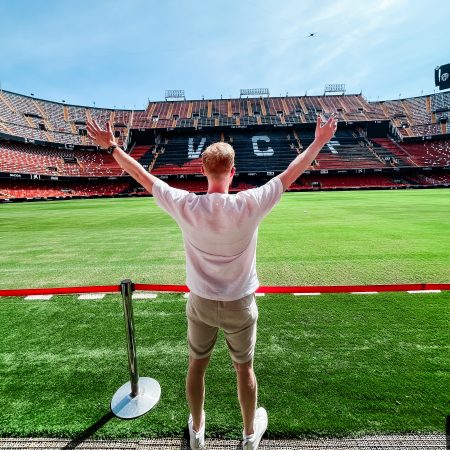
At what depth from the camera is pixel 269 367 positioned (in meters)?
3.10

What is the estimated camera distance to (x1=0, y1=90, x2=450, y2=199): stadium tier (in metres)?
45.1

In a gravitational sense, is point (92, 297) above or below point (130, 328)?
below

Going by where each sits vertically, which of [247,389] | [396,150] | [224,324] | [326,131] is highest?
[396,150]

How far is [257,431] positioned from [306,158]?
1978 millimetres

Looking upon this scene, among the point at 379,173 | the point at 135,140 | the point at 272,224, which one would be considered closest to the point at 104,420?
the point at 272,224

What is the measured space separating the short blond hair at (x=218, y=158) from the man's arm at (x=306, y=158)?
1.07 ft

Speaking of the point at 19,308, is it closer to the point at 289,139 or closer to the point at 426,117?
the point at 289,139

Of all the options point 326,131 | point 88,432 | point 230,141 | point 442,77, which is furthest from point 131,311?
point 442,77

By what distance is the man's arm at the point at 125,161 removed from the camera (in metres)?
1.95

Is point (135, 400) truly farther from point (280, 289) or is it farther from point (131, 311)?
point (280, 289)

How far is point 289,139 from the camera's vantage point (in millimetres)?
55438

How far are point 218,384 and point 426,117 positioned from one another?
66.7 metres

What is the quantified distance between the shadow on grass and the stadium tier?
43.0 m

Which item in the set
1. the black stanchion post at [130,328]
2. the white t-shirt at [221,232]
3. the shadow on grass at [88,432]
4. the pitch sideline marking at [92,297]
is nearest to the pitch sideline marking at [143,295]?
the pitch sideline marking at [92,297]
